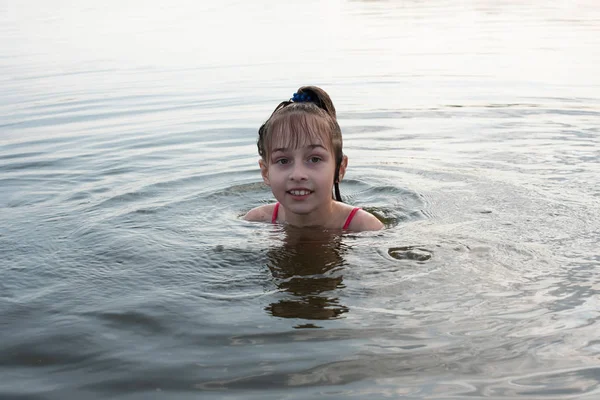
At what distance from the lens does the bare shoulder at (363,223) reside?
6078mm

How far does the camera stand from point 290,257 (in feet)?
17.2

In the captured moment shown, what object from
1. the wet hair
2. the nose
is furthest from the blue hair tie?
the nose

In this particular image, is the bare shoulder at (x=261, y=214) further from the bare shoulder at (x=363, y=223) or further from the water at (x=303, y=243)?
the bare shoulder at (x=363, y=223)

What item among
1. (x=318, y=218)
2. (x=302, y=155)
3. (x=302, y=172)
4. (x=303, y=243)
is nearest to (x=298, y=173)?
(x=302, y=172)

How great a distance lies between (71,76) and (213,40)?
20.8 feet

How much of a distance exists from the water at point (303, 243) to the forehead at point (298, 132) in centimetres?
70

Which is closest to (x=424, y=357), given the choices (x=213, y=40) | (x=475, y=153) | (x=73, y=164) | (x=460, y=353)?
(x=460, y=353)

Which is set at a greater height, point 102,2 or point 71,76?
→ point 102,2

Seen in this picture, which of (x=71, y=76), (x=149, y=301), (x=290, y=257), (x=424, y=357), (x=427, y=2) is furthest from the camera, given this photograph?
(x=427, y=2)

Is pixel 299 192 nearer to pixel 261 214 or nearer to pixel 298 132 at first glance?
pixel 298 132

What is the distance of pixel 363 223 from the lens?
20.0 ft

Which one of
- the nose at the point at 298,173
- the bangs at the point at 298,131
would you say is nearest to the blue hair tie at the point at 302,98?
the bangs at the point at 298,131

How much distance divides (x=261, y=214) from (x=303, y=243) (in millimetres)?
993

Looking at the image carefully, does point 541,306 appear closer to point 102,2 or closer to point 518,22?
point 518,22
